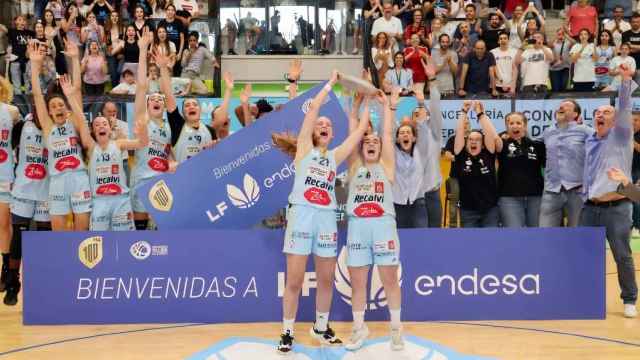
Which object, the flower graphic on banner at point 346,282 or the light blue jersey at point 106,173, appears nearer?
the flower graphic on banner at point 346,282

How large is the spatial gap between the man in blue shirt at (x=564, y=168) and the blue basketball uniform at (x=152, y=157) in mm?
3616

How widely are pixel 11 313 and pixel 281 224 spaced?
2.90m

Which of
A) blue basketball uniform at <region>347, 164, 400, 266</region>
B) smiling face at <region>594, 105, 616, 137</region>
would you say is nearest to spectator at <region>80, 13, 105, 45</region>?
blue basketball uniform at <region>347, 164, 400, 266</region>

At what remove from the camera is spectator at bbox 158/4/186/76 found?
14164mm

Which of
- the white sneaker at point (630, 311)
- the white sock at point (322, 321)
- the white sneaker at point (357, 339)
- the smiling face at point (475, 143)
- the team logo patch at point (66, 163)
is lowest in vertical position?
the white sneaker at point (630, 311)

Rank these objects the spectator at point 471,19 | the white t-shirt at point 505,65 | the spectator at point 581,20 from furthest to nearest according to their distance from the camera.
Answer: the spectator at point 581,20, the spectator at point 471,19, the white t-shirt at point 505,65

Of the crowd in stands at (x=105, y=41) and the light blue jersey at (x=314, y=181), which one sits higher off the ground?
the crowd in stands at (x=105, y=41)

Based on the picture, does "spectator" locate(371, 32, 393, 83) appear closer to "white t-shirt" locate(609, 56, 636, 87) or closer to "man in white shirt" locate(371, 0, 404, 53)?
"man in white shirt" locate(371, 0, 404, 53)

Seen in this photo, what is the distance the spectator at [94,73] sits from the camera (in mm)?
13578

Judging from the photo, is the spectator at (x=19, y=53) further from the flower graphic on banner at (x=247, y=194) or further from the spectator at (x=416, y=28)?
the flower graphic on banner at (x=247, y=194)

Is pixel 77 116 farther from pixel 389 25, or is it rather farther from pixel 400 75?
pixel 389 25

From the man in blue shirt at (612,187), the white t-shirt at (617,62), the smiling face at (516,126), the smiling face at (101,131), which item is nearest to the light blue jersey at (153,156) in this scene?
the smiling face at (101,131)

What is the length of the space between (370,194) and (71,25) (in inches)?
365

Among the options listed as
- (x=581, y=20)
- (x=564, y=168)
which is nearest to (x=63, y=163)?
(x=564, y=168)
